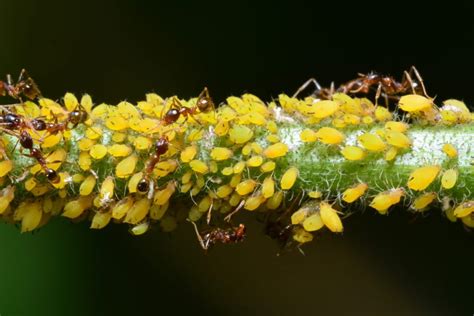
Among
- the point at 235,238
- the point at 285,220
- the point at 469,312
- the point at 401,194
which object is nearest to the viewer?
the point at 401,194

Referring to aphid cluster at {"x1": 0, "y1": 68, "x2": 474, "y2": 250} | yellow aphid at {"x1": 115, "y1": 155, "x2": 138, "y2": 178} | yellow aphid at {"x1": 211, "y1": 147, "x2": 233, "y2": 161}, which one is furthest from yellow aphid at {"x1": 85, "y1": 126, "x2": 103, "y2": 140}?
yellow aphid at {"x1": 211, "y1": 147, "x2": 233, "y2": 161}

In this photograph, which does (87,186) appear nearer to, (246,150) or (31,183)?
(31,183)

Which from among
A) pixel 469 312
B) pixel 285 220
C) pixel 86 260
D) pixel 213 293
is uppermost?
pixel 285 220

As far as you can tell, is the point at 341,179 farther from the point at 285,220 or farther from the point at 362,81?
the point at 362,81

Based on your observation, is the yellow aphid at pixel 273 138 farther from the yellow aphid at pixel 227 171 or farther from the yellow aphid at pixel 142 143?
the yellow aphid at pixel 142 143

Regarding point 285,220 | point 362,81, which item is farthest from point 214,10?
point 285,220

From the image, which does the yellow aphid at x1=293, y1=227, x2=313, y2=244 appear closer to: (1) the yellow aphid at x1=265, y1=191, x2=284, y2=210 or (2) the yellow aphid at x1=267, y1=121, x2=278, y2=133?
(1) the yellow aphid at x1=265, y1=191, x2=284, y2=210

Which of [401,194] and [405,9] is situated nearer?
[401,194]
